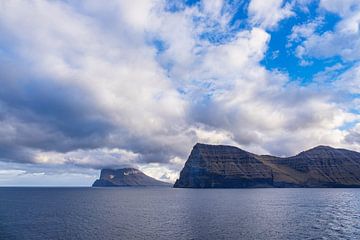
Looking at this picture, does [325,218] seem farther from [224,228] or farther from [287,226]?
[224,228]

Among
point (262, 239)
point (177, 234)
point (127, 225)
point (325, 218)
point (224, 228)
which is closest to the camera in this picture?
point (262, 239)

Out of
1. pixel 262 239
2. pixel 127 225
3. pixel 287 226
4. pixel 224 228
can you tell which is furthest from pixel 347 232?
pixel 127 225

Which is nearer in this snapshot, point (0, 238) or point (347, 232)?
point (0, 238)

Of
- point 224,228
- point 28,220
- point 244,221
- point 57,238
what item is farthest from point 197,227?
point 28,220

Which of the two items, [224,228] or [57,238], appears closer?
[57,238]

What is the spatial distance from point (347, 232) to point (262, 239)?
27133 mm

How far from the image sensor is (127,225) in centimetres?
10075

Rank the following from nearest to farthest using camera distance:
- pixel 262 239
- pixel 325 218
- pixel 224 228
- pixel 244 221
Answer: pixel 262 239
pixel 224 228
pixel 244 221
pixel 325 218

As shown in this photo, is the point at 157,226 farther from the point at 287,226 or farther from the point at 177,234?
the point at 287,226

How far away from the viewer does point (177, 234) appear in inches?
3324

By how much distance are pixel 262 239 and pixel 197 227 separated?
23.1m

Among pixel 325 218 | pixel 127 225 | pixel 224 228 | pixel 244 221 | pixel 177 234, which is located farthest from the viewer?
pixel 325 218

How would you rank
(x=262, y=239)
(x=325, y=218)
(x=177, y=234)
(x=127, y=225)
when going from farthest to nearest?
(x=325, y=218) → (x=127, y=225) → (x=177, y=234) → (x=262, y=239)

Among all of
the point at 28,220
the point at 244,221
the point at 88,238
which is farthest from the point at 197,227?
the point at 28,220
